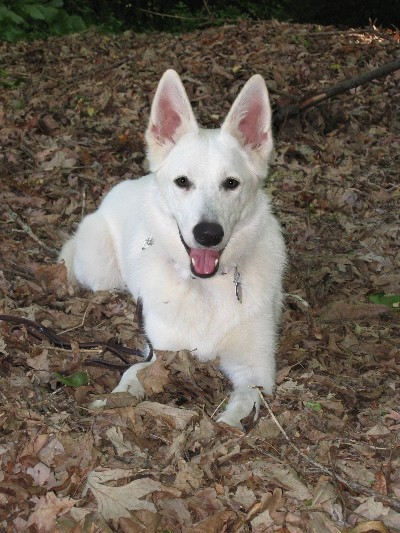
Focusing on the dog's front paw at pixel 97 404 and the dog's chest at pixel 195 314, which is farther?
the dog's chest at pixel 195 314

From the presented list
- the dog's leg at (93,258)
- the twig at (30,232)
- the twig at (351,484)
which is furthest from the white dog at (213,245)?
the twig at (30,232)

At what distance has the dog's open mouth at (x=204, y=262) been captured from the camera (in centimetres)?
387

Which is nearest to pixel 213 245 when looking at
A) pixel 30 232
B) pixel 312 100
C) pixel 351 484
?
pixel 351 484

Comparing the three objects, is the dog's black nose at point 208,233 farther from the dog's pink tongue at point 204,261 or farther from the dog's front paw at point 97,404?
the dog's front paw at point 97,404

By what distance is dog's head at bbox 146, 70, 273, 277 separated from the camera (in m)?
3.72

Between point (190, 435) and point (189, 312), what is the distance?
3.45ft

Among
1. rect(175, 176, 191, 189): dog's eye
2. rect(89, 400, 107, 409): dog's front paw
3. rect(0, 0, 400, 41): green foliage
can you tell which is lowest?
rect(0, 0, 400, 41): green foliage

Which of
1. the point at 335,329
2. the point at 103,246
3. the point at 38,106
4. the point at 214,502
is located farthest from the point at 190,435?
the point at 38,106

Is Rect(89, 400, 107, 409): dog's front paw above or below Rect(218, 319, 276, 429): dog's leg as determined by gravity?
above

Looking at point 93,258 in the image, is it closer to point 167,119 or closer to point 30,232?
point 30,232

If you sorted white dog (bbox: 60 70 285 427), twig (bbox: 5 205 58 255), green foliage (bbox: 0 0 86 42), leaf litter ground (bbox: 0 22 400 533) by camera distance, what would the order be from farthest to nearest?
1. green foliage (bbox: 0 0 86 42)
2. twig (bbox: 5 205 58 255)
3. white dog (bbox: 60 70 285 427)
4. leaf litter ground (bbox: 0 22 400 533)

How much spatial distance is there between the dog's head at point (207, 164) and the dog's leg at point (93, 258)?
4.46 ft

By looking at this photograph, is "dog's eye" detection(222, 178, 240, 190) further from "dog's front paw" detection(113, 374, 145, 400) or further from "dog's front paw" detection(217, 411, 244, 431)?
"dog's front paw" detection(217, 411, 244, 431)

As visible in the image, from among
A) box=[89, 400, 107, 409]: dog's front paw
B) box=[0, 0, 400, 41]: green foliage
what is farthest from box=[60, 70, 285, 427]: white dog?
box=[0, 0, 400, 41]: green foliage
